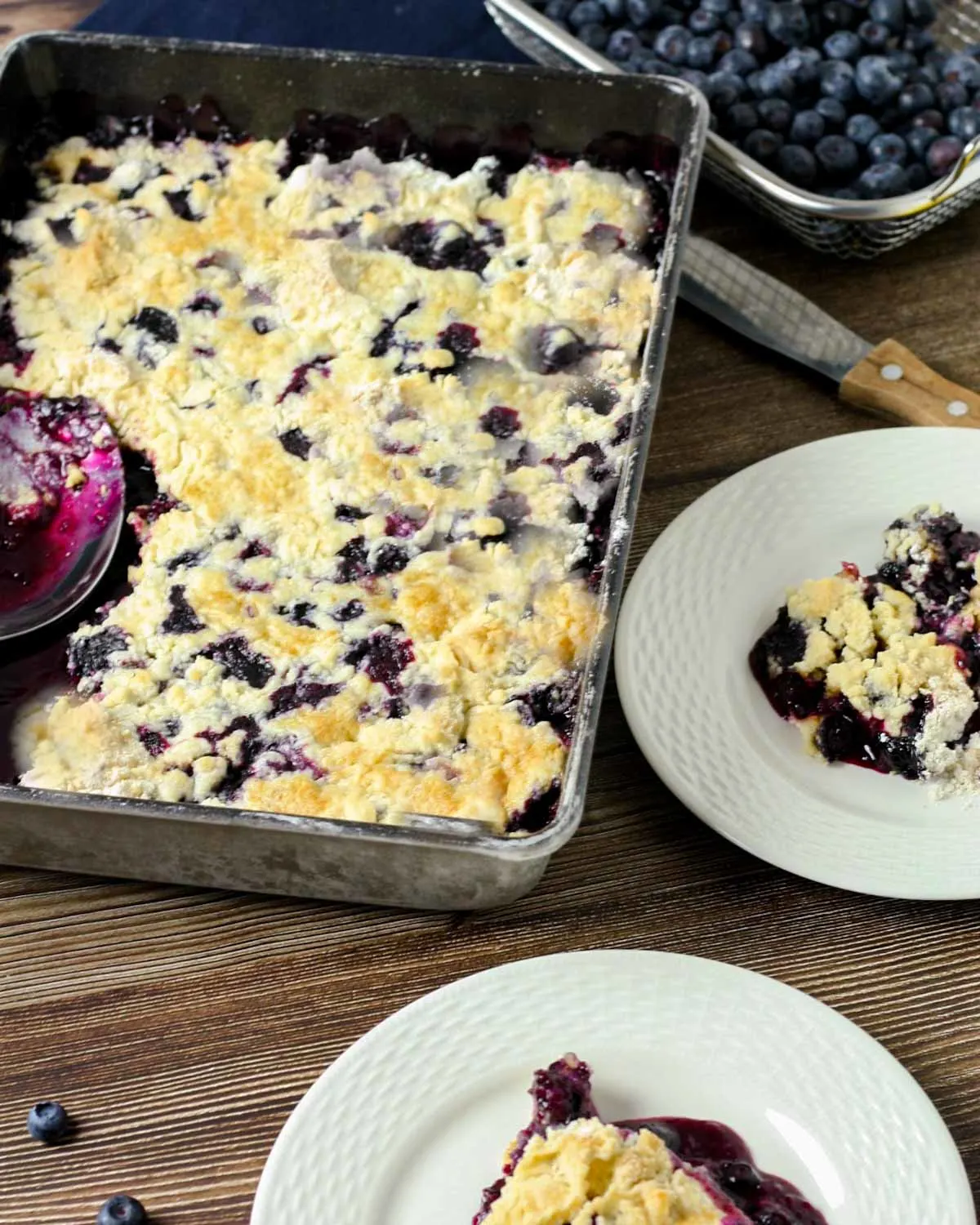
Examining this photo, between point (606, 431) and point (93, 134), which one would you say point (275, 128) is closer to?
point (93, 134)

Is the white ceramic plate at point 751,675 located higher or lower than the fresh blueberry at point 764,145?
lower

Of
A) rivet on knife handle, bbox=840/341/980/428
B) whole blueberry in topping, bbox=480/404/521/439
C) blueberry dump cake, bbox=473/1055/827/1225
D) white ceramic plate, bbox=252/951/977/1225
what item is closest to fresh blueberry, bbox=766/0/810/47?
rivet on knife handle, bbox=840/341/980/428

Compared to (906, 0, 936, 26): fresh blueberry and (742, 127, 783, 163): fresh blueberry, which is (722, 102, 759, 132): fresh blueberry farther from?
(906, 0, 936, 26): fresh blueberry

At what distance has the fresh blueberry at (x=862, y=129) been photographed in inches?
89.4

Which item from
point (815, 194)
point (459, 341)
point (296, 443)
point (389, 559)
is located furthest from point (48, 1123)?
point (815, 194)

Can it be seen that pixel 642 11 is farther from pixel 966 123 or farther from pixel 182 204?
pixel 182 204

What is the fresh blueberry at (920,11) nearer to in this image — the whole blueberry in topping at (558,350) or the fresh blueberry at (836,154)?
the fresh blueberry at (836,154)

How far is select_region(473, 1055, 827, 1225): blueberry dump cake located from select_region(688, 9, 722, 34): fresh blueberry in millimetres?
1720

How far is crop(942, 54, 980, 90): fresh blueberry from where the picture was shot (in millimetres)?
2350

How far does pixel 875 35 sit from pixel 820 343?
1.97 ft

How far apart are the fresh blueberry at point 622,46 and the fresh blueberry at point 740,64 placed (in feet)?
0.49

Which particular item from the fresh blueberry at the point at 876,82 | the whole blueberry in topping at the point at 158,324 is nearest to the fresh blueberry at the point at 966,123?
the fresh blueberry at the point at 876,82

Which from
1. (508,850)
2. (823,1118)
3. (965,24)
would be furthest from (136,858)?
(965,24)

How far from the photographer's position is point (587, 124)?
210cm
